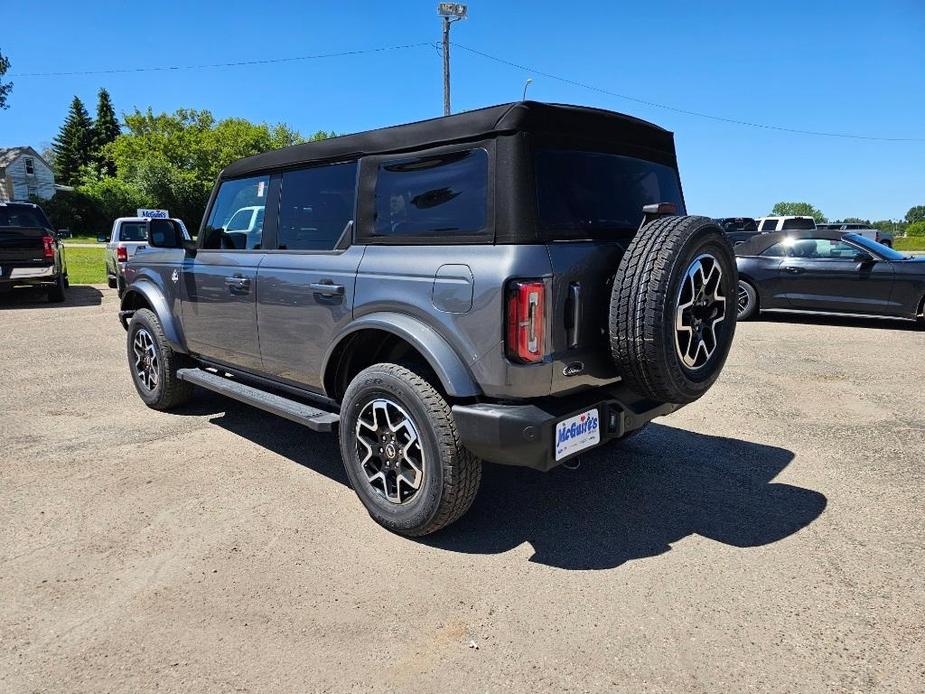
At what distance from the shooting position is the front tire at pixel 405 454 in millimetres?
2916

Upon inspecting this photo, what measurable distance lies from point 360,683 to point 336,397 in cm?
182

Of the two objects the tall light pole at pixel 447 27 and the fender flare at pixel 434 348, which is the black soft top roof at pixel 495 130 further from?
the tall light pole at pixel 447 27

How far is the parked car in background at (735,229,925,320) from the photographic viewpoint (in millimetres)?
9477

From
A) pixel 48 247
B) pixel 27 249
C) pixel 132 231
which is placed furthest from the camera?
pixel 132 231

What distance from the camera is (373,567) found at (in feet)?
9.61

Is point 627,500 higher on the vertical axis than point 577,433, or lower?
lower

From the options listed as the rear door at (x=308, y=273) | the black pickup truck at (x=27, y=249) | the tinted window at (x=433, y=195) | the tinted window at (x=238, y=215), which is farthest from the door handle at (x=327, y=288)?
the black pickup truck at (x=27, y=249)

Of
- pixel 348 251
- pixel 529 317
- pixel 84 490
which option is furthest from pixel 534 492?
pixel 84 490

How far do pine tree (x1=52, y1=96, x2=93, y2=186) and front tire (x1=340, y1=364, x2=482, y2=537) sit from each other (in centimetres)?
7798

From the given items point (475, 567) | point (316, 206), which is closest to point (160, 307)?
point (316, 206)

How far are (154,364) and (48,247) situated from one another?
8.35 m

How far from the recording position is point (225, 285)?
4332 millimetres

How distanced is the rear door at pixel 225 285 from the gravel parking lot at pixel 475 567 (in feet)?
2.40

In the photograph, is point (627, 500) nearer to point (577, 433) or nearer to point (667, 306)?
point (577, 433)
